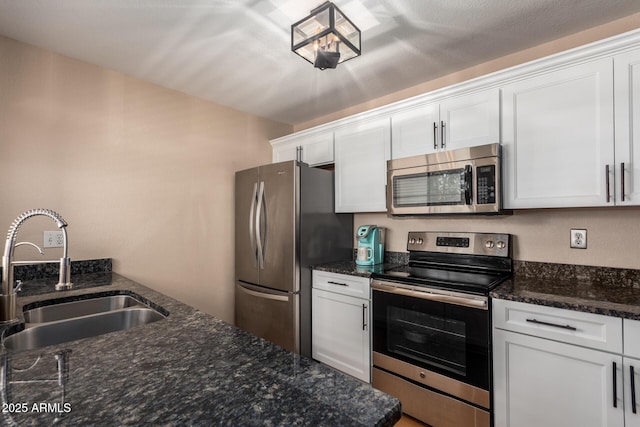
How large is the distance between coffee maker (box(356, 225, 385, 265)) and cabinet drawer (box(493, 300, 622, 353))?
106 centimetres

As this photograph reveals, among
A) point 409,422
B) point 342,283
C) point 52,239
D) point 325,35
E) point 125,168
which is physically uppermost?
point 325,35

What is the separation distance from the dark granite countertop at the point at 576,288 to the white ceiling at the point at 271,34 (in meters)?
1.43

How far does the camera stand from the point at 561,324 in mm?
1420

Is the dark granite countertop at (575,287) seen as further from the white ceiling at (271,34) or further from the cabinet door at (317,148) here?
the white ceiling at (271,34)

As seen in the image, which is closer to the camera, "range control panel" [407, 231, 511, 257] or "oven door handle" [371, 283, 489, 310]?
"oven door handle" [371, 283, 489, 310]

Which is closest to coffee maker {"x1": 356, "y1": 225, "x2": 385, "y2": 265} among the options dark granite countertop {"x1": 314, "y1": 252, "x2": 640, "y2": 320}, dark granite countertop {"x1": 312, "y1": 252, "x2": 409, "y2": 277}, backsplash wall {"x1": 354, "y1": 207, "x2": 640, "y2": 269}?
dark granite countertop {"x1": 312, "y1": 252, "x2": 409, "y2": 277}

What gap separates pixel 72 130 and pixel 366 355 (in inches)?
100

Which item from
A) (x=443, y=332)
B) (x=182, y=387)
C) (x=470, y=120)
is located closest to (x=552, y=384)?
(x=443, y=332)

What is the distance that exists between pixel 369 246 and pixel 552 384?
1.40 meters

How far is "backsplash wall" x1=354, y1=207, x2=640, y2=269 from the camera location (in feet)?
5.60

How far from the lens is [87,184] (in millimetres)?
2162

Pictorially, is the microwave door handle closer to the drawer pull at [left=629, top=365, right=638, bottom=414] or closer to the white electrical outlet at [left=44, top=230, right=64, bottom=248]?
the drawer pull at [left=629, top=365, right=638, bottom=414]

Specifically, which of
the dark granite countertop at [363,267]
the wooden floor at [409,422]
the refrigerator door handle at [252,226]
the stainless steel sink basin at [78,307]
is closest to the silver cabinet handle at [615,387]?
the wooden floor at [409,422]

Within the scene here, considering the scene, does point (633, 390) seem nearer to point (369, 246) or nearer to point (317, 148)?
point (369, 246)
